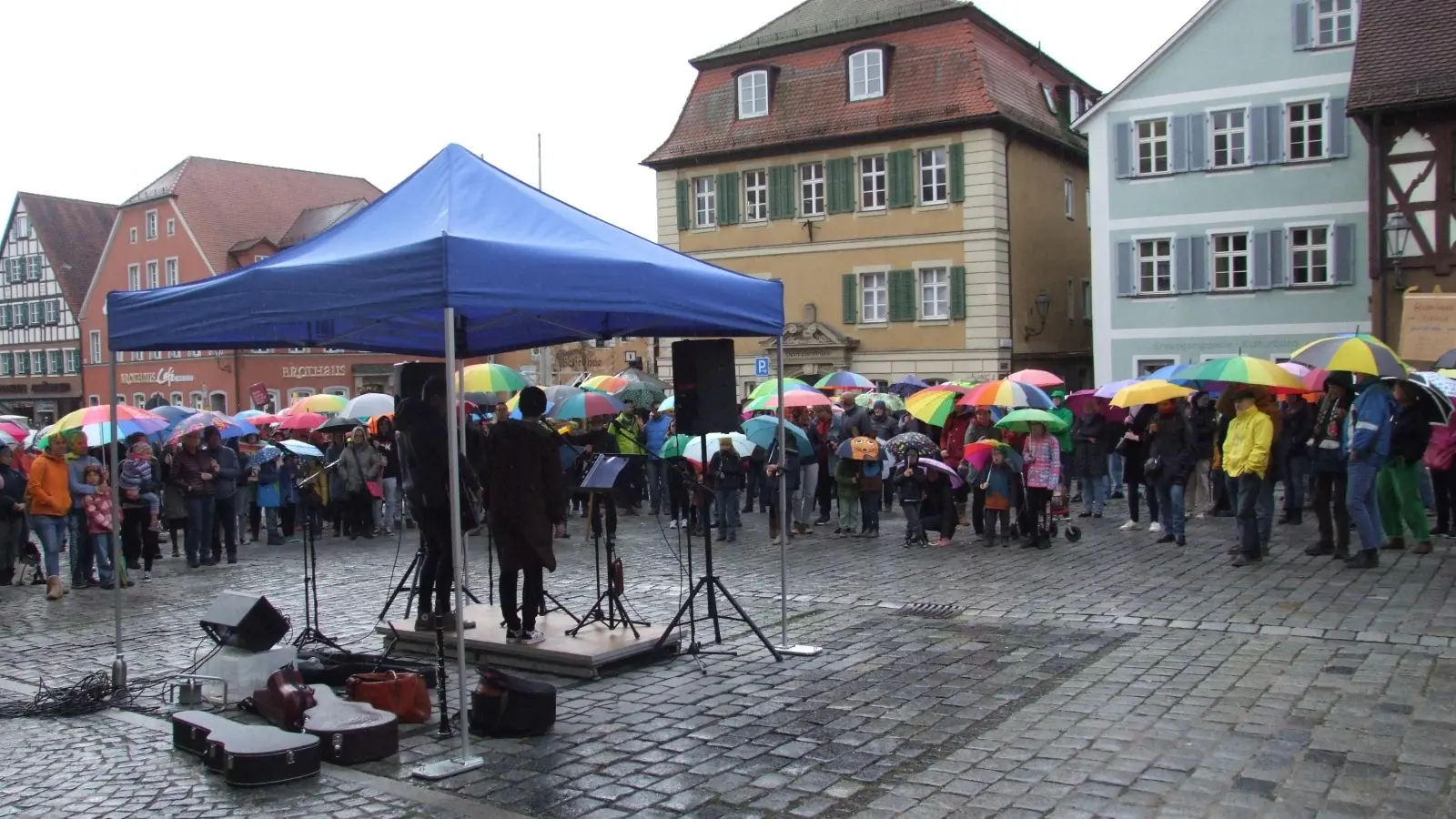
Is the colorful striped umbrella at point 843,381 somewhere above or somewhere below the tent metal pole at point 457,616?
above

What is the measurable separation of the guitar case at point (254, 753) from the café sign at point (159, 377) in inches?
2298

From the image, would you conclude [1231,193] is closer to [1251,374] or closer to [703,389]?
[1251,374]

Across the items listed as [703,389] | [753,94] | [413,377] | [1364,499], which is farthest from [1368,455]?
[753,94]

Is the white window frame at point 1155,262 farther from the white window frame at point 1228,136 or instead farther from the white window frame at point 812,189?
the white window frame at point 812,189

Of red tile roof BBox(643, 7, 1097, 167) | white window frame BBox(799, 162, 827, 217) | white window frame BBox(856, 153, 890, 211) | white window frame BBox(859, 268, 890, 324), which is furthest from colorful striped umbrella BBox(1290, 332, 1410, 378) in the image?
white window frame BBox(799, 162, 827, 217)

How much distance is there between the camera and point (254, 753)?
244 inches

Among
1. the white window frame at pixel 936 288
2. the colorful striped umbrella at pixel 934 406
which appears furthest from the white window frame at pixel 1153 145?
the colorful striped umbrella at pixel 934 406

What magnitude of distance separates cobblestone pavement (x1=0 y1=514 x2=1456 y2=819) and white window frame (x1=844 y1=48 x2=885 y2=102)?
27254 mm

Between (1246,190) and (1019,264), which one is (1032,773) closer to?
(1246,190)

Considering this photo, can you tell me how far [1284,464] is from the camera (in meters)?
16.2

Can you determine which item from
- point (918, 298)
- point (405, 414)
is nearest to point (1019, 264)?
point (918, 298)

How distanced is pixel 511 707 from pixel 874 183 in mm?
31647

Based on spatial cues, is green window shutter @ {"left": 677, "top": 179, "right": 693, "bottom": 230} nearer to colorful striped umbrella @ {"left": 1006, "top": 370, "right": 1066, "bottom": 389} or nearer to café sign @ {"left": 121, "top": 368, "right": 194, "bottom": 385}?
colorful striped umbrella @ {"left": 1006, "top": 370, "right": 1066, "bottom": 389}

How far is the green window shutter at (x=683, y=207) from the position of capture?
40219mm
